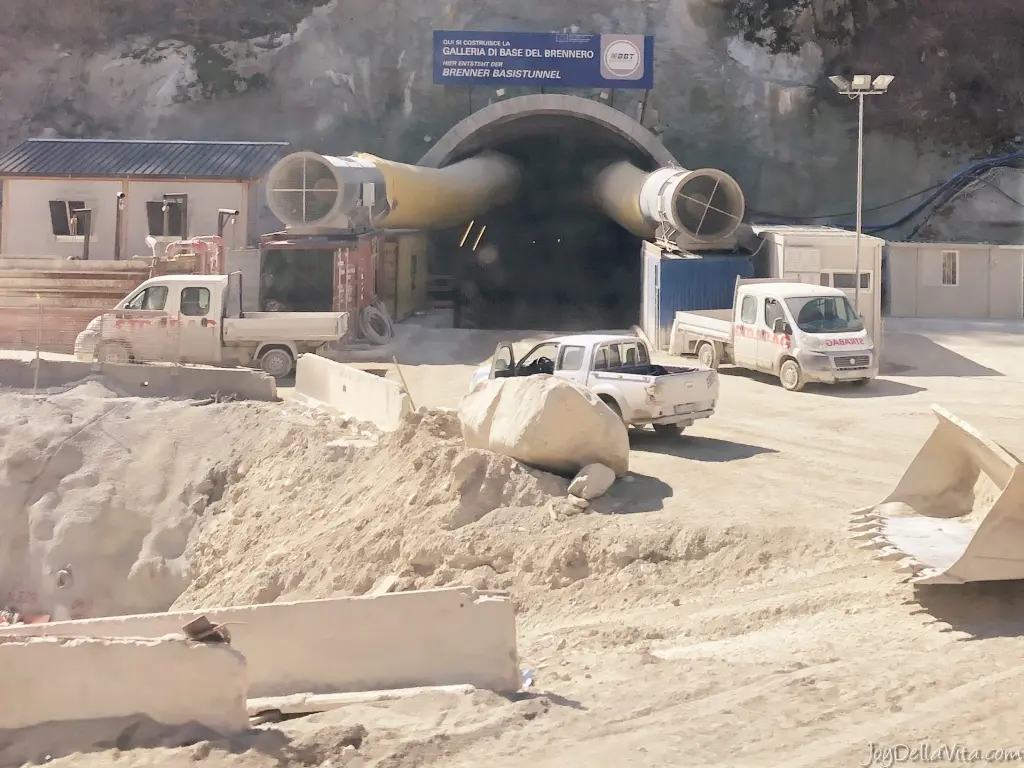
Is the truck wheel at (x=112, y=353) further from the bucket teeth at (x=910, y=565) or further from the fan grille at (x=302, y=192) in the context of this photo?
the bucket teeth at (x=910, y=565)

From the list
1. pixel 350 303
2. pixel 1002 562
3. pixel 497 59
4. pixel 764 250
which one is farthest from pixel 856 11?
pixel 1002 562

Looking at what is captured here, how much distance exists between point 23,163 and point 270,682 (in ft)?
98.1

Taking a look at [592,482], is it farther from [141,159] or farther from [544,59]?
[544,59]

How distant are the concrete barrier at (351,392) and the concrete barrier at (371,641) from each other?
7.99 metres

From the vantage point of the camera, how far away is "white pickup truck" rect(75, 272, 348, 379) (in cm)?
2481

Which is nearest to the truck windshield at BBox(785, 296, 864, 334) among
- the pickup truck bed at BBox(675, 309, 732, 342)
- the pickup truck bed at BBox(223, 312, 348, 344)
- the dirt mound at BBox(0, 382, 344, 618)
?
the pickup truck bed at BBox(675, 309, 732, 342)

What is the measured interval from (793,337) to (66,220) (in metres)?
21.6

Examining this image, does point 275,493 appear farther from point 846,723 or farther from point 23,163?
point 23,163

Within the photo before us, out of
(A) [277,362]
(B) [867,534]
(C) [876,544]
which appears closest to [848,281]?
(A) [277,362]

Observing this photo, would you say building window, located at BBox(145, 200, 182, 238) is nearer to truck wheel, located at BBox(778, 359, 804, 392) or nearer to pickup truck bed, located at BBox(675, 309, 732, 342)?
pickup truck bed, located at BBox(675, 309, 732, 342)

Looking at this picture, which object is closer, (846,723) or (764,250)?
(846,723)

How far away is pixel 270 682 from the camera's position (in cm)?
979

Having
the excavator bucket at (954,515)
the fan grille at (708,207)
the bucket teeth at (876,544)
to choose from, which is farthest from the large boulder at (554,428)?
the fan grille at (708,207)

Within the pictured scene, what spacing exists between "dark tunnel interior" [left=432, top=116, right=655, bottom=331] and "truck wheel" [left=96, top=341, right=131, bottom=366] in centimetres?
1808
